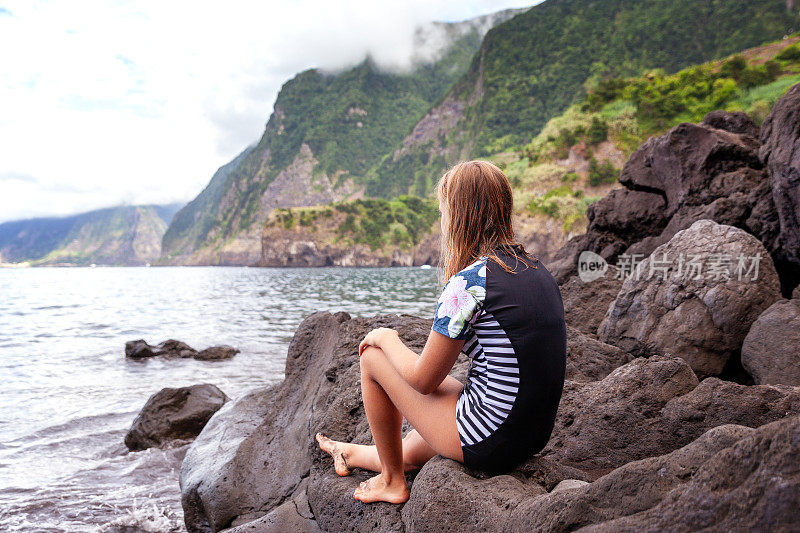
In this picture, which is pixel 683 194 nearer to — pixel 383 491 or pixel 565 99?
pixel 383 491

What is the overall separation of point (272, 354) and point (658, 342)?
1313 centimetres

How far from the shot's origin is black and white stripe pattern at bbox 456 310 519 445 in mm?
2410

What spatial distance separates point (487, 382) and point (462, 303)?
0.46 metres

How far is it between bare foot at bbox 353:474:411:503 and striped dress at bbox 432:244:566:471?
0.60m

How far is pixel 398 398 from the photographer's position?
2826 millimetres

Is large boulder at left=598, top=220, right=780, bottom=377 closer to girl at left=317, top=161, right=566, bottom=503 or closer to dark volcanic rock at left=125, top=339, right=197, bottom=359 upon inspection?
girl at left=317, top=161, right=566, bottom=503

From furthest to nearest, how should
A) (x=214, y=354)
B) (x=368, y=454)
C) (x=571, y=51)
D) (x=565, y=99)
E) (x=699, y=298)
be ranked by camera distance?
1. (x=571, y=51)
2. (x=565, y=99)
3. (x=214, y=354)
4. (x=699, y=298)
5. (x=368, y=454)

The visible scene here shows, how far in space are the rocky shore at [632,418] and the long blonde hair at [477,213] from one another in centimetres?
121

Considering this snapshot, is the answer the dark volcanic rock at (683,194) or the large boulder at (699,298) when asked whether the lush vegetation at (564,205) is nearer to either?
the dark volcanic rock at (683,194)

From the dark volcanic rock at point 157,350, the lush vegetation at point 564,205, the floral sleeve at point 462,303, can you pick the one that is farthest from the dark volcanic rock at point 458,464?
the lush vegetation at point 564,205

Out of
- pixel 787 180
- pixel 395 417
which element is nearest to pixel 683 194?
pixel 787 180

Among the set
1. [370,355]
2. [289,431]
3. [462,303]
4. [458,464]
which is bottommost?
[289,431]

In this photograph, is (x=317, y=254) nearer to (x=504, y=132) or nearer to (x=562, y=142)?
(x=504, y=132)

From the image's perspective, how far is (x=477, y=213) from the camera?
268cm
